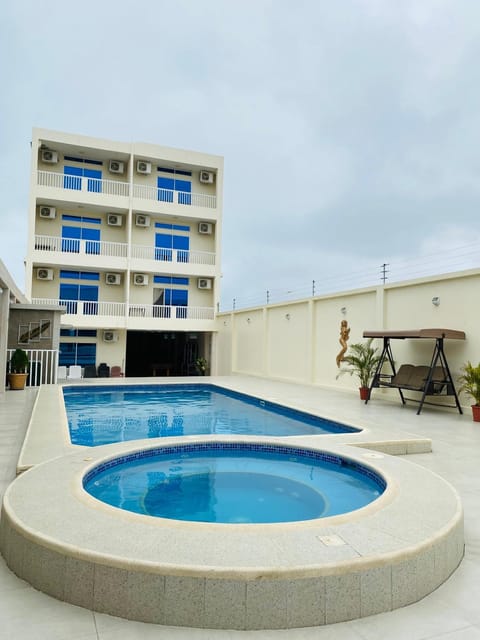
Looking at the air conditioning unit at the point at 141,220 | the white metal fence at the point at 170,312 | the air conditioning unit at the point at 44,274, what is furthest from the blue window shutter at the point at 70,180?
the white metal fence at the point at 170,312

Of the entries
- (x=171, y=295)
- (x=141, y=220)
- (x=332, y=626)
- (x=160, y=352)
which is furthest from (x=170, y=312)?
A: (x=332, y=626)

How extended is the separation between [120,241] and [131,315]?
12.4 feet

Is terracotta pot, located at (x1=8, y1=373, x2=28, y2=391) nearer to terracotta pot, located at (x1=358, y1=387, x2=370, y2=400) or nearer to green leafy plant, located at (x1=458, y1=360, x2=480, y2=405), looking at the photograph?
terracotta pot, located at (x1=358, y1=387, x2=370, y2=400)

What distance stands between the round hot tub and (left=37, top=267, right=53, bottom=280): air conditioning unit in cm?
1851

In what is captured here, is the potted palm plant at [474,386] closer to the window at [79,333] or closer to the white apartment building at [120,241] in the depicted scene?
the white apartment building at [120,241]

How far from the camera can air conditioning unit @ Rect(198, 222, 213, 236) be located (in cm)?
2422

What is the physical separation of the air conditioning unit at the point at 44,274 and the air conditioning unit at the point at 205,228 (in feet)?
25.3

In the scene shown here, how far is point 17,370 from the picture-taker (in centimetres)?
1290

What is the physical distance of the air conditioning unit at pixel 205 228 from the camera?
24.2 meters

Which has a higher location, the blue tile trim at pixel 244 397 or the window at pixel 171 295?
the window at pixel 171 295

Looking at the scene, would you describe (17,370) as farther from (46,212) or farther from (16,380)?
(46,212)

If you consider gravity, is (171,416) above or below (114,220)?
below

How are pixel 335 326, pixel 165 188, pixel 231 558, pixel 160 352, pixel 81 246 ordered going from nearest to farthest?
pixel 231 558
pixel 335 326
pixel 81 246
pixel 165 188
pixel 160 352

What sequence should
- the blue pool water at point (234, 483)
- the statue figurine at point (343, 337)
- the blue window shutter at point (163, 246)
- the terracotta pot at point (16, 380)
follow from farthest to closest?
the blue window shutter at point (163, 246) < the statue figurine at point (343, 337) < the terracotta pot at point (16, 380) < the blue pool water at point (234, 483)
